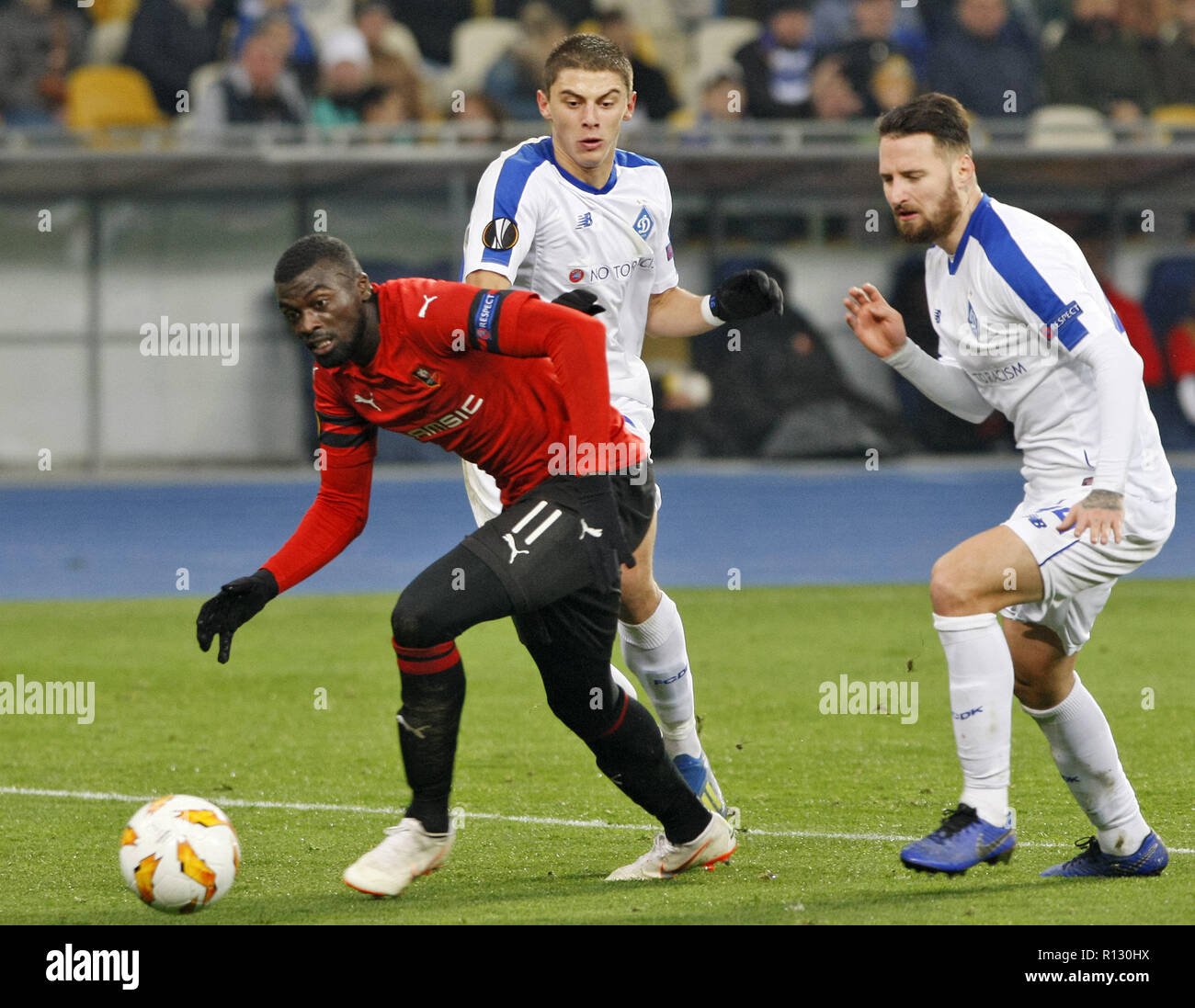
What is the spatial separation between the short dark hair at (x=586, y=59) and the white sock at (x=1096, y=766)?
2179mm

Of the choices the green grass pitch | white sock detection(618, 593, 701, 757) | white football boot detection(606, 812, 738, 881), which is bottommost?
the green grass pitch

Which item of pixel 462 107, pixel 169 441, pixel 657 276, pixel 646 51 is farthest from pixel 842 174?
pixel 657 276

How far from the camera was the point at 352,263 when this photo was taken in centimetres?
435

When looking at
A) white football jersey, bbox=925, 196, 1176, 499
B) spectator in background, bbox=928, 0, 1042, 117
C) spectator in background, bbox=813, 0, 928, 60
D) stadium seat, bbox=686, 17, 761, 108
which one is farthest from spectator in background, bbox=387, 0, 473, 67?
white football jersey, bbox=925, 196, 1176, 499

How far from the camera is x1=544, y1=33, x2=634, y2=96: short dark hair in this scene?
509cm

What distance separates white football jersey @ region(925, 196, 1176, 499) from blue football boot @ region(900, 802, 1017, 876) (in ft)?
2.91

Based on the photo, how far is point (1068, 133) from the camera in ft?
59.3

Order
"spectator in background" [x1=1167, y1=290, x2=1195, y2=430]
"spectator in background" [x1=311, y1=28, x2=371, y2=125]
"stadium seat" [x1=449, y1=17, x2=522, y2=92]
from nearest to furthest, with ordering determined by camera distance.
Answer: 1. "spectator in background" [x1=311, y1=28, x2=371, y2=125]
2. "spectator in background" [x1=1167, y1=290, x2=1195, y2=430]
3. "stadium seat" [x1=449, y1=17, x2=522, y2=92]

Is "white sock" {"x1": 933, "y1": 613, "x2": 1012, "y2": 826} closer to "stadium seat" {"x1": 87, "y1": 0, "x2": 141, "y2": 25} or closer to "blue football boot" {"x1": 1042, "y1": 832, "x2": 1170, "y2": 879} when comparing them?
"blue football boot" {"x1": 1042, "y1": 832, "x2": 1170, "y2": 879}

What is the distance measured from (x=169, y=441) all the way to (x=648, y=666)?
1548 cm

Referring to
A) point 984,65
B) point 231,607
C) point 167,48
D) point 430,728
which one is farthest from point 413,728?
point 984,65

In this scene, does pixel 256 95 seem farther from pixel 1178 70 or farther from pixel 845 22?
pixel 1178 70

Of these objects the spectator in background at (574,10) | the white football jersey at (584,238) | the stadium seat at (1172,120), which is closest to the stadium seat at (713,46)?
the spectator in background at (574,10)

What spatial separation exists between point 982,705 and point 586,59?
2.20 m
